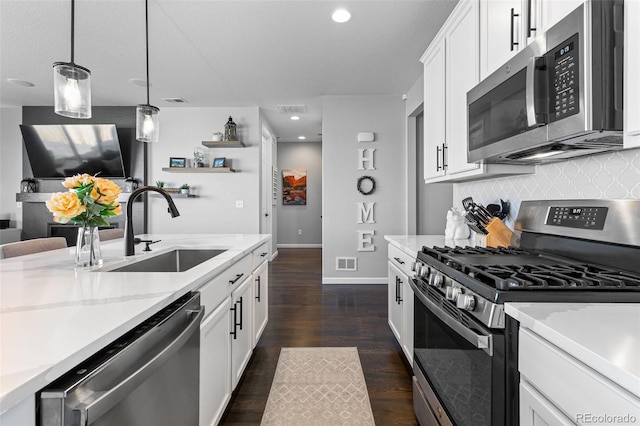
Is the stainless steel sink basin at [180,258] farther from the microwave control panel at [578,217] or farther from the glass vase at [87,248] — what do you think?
the microwave control panel at [578,217]

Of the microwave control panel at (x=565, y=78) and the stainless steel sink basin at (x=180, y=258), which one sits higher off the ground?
the microwave control panel at (x=565, y=78)

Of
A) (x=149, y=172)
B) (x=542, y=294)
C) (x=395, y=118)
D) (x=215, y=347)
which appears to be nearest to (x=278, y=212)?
(x=149, y=172)

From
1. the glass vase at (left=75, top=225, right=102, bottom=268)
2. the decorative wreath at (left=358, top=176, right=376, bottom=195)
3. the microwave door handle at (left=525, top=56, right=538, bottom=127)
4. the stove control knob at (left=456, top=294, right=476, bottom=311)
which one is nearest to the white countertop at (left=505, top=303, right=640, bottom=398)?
the stove control knob at (left=456, top=294, right=476, bottom=311)

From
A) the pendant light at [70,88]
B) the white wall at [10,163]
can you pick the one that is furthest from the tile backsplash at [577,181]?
the white wall at [10,163]

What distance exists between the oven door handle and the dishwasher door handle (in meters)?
0.90

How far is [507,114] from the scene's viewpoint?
146 cm

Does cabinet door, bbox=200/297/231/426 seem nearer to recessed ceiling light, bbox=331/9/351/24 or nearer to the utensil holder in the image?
the utensil holder

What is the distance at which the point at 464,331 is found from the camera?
1.06 m

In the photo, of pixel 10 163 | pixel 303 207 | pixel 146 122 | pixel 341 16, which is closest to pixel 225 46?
pixel 341 16

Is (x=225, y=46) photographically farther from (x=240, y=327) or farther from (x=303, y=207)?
(x=303, y=207)

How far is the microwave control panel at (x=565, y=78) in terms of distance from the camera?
110cm

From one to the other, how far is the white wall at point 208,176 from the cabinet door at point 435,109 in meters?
3.23

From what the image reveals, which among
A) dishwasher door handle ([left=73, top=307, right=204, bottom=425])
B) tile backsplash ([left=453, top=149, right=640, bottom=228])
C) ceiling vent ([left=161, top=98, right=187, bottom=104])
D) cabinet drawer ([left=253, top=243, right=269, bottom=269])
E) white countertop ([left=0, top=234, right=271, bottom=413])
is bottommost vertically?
dishwasher door handle ([left=73, top=307, right=204, bottom=425])

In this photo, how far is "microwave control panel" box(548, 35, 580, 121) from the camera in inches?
43.2
